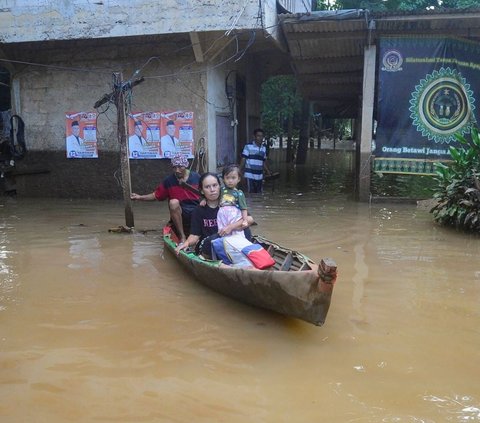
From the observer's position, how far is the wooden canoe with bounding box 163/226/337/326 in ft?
11.5

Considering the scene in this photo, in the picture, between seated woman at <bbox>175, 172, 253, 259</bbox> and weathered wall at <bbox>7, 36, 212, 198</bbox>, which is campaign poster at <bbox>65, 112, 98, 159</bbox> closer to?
weathered wall at <bbox>7, 36, 212, 198</bbox>

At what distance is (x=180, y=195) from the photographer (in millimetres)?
6430

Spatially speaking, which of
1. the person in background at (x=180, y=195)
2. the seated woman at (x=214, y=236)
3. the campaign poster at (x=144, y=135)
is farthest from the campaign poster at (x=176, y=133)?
the seated woman at (x=214, y=236)

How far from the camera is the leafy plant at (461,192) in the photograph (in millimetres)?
7016

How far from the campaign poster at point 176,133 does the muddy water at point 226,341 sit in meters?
3.42

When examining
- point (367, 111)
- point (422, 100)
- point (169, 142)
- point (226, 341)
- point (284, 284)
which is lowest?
point (226, 341)

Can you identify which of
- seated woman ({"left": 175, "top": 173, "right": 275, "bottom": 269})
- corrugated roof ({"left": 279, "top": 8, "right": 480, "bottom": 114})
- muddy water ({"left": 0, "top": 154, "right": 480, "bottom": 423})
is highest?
corrugated roof ({"left": 279, "top": 8, "right": 480, "bottom": 114})

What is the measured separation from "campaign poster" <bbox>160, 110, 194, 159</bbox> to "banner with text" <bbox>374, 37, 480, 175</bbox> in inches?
138

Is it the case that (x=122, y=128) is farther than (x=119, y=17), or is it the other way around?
(x=119, y=17)

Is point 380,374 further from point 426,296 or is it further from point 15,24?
point 15,24

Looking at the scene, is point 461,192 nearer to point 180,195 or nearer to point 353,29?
point 353,29

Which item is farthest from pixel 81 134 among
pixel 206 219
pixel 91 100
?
pixel 206 219

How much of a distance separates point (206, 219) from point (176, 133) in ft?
16.7

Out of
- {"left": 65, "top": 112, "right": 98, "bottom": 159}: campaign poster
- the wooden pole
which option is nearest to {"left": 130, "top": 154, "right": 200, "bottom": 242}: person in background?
the wooden pole
